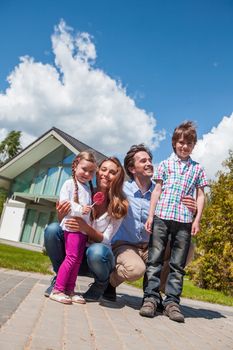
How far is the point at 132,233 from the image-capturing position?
13.5 ft

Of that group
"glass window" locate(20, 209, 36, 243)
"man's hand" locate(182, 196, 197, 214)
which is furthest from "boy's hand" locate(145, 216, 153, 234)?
"glass window" locate(20, 209, 36, 243)

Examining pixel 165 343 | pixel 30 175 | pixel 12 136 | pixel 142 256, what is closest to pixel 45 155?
pixel 30 175

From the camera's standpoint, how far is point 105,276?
3631mm

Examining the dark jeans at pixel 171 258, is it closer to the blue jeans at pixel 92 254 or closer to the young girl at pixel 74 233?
the blue jeans at pixel 92 254

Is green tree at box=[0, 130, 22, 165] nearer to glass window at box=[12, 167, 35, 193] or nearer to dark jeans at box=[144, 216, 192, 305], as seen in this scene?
glass window at box=[12, 167, 35, 193]

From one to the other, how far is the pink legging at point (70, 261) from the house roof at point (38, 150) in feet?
51.4

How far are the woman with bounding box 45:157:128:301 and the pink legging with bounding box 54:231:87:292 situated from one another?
0.08 meters

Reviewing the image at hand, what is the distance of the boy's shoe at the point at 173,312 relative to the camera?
3.54 meters

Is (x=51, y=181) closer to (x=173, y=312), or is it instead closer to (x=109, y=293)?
(x=109, y=293)

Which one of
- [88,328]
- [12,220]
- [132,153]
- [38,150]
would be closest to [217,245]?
[132,153]

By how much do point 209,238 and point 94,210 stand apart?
8642 millimetres

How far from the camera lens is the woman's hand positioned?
11.2 ft

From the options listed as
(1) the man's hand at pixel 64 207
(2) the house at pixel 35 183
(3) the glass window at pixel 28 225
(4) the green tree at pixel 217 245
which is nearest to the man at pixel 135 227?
(1) the man's hand at pixel 64 207

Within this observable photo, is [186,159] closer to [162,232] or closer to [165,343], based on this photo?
Answer: [162,232]
